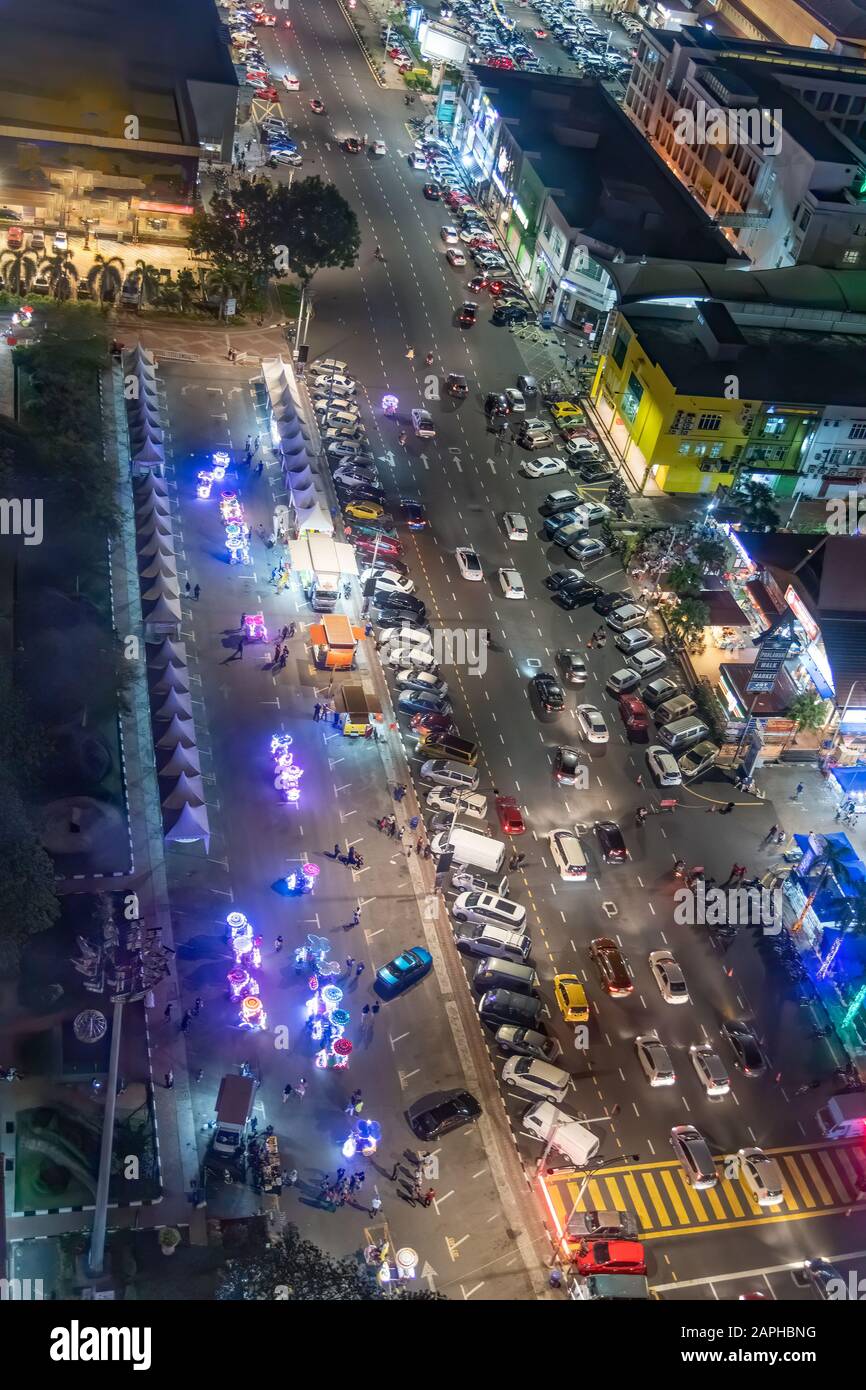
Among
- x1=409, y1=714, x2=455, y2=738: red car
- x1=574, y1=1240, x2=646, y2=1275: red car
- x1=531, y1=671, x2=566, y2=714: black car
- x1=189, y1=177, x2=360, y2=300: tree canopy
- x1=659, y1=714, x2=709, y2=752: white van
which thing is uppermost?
x1=189, y1=177, x2=360, y2=300: tree canopy

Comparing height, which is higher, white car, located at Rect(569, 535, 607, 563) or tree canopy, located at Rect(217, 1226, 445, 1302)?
white car, located at Rect(569, 535, 607, 563)

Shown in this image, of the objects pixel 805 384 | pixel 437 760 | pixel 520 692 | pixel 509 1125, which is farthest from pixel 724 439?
pixel 509 1125

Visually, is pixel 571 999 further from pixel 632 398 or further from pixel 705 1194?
pixel 632 398

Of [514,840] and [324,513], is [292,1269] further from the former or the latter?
[324,513]

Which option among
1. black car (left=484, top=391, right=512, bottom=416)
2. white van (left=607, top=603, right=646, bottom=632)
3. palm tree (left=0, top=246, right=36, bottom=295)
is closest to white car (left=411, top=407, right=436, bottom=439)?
black car (left=484, top=391, right=512, bottom=416)

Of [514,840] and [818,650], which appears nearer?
[514,840]

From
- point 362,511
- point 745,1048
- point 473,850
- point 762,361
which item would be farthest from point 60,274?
point 745,1048

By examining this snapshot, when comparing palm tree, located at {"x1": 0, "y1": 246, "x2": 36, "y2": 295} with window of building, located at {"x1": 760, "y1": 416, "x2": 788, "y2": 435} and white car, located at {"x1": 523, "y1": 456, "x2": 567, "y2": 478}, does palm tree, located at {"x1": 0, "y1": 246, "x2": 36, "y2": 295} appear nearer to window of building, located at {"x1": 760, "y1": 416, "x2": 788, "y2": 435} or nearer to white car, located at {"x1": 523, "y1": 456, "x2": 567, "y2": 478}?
white car, located at {"x1": 523, "y1": 456, "x2": 567, "y2": 478}
